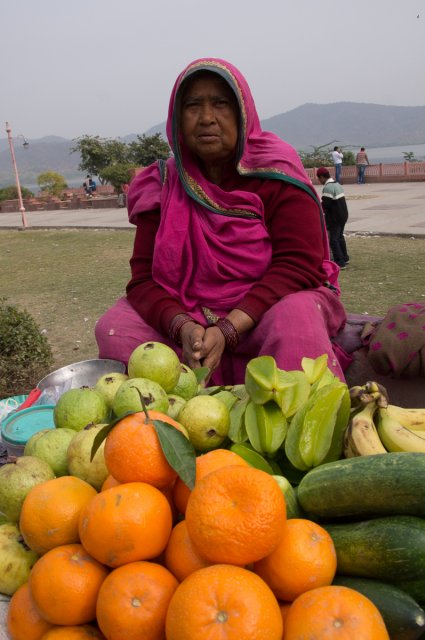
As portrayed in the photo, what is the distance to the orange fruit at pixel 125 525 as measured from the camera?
1.25m

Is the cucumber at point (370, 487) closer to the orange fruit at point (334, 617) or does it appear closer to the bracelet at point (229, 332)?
the orange fruit at point (334, 617)

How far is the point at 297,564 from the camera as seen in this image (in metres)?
1.22

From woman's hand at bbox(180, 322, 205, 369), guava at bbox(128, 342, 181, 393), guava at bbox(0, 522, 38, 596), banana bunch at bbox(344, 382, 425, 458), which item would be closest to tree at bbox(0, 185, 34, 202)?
woman's hand at bbox(180, 322, 205, 369)

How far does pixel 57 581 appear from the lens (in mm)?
1247

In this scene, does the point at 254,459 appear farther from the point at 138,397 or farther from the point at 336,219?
the point at 336,219

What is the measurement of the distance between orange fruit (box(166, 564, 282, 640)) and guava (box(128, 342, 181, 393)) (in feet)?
3.22

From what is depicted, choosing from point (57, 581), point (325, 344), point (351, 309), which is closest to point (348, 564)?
point (57, 581)

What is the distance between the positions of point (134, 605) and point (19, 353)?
150 inches

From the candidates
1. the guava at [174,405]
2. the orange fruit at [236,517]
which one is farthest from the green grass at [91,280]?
the orange fruit at [236,517]

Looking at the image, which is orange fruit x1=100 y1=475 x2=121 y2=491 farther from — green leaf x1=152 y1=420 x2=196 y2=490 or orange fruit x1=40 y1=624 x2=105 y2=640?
orange fruit x1=40 y1=624 x2=105 y2=640

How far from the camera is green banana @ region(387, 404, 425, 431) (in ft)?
5.88

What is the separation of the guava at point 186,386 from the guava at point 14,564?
2.60ft

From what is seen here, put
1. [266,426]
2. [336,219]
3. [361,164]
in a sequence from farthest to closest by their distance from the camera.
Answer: [361,164] < [336,219] < [266,426]

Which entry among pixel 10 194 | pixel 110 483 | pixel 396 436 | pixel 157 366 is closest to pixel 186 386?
pixel 157 366
